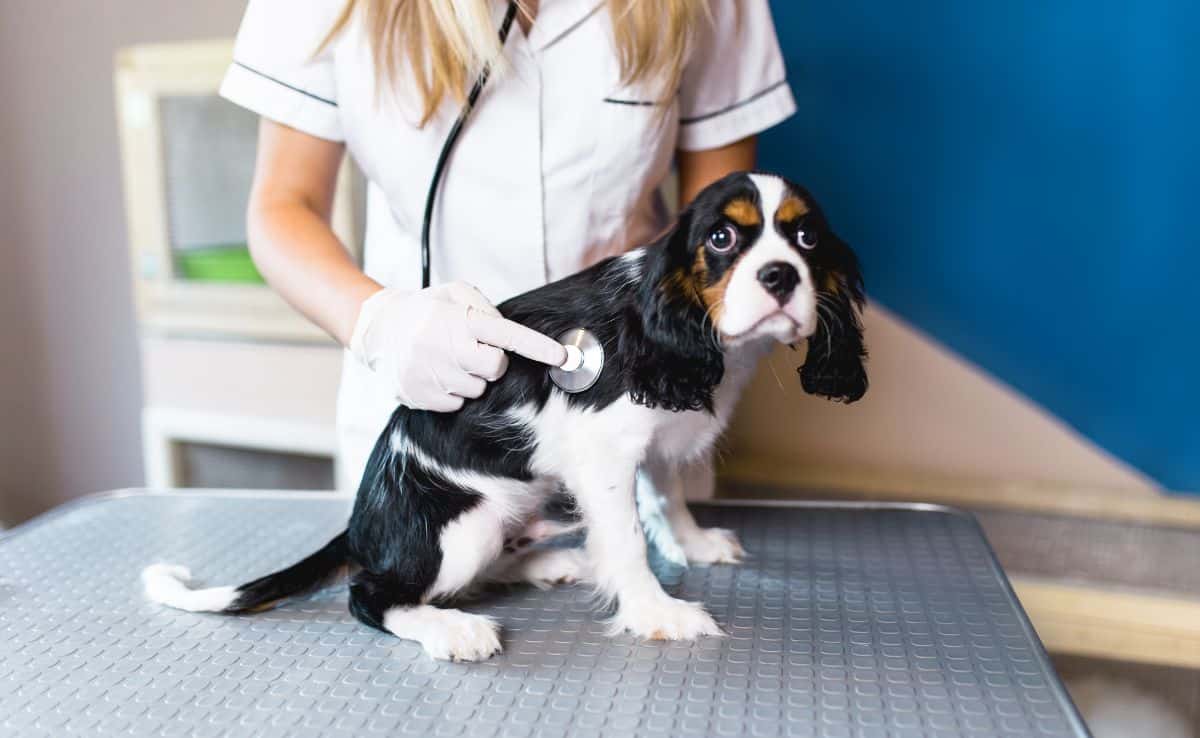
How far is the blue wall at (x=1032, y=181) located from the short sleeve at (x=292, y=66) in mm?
877

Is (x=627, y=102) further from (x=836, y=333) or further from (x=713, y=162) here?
(x=836, y=333)

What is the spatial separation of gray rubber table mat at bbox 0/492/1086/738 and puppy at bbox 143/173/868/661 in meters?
0.04

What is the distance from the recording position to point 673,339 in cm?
87

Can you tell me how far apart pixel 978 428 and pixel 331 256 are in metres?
1.20

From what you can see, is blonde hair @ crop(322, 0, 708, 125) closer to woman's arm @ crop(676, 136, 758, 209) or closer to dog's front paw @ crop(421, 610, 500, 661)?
woman's arm @ crop(676, 136, 758, 209)

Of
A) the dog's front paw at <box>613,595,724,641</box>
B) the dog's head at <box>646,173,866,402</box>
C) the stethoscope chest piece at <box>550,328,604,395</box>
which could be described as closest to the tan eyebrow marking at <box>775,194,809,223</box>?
the dog's head at <box>646,173,866,402</box>

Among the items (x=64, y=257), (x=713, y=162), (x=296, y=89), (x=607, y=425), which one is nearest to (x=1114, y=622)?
(x=713, y=162)

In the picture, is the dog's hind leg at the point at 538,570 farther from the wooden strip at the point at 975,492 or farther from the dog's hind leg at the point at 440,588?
the wooden strip at the point at 975,492

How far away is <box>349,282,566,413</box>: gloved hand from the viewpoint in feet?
3.06

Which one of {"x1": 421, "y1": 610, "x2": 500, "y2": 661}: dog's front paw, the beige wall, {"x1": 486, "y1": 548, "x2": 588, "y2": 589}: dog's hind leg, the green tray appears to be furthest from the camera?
the beige wall

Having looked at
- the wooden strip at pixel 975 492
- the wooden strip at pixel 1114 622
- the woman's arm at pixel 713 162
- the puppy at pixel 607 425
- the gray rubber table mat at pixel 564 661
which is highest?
the woman's arm at pixel 713 162

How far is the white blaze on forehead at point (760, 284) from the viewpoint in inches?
32.3

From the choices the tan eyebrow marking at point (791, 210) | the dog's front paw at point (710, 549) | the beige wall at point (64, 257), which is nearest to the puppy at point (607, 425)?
the tan eyebrow marking at point (791, 210)

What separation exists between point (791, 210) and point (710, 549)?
0.44 m
